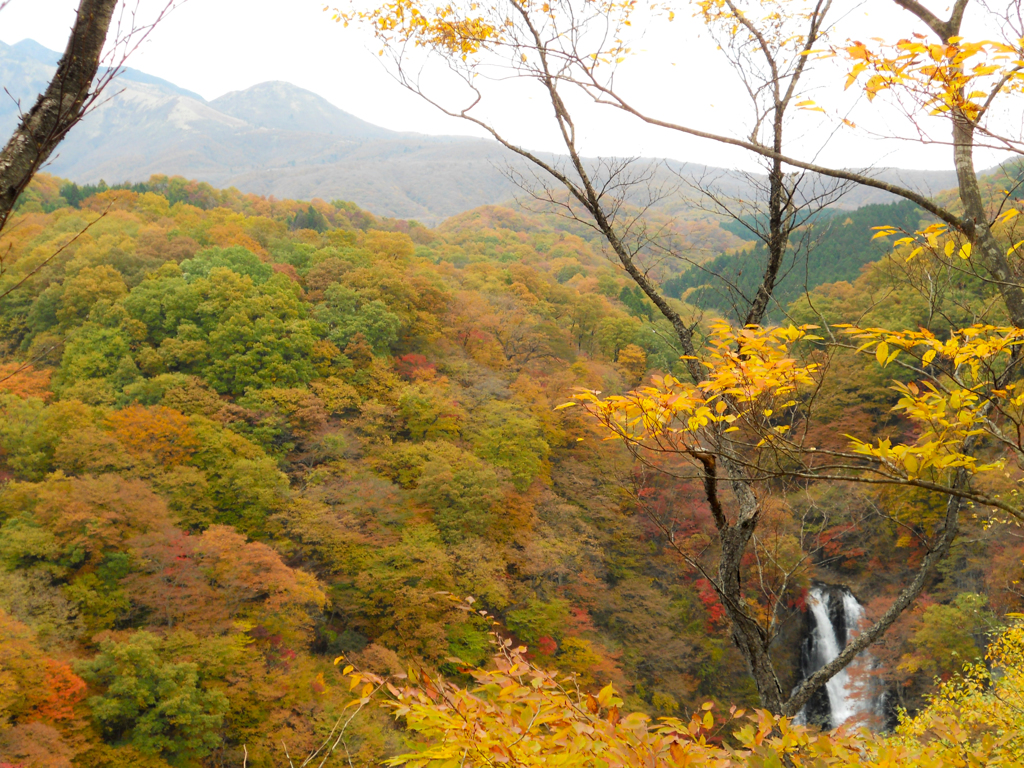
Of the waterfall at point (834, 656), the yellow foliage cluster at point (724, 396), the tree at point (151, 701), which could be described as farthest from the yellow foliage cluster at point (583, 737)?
the waterfall at point (834, 656)

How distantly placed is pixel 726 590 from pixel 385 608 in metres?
11.6

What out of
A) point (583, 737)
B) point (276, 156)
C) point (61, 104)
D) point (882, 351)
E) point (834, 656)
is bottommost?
point (834, 656)

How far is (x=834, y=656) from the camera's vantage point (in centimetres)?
1443

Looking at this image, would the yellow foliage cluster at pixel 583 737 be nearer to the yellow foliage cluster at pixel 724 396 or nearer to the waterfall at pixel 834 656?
the yellow foliage cluster at pixel 724 396

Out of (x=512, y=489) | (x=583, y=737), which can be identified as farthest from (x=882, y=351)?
(x=512, y=489)

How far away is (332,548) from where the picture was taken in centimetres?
1322

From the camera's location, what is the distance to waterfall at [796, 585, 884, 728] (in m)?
14.8

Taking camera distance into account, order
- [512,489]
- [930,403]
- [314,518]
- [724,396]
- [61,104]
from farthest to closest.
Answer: [512,489] < [314,518] < [724,396] < [930,403] < [61,104]

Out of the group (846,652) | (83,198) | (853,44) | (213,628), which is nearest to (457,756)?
(846,652)

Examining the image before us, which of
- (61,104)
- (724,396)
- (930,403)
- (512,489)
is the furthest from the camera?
(512,489)

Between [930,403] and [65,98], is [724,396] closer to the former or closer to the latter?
[930,403]

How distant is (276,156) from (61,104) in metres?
170

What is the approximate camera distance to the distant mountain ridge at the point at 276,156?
364 ft

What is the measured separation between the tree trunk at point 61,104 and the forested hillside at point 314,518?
693 centimetres
